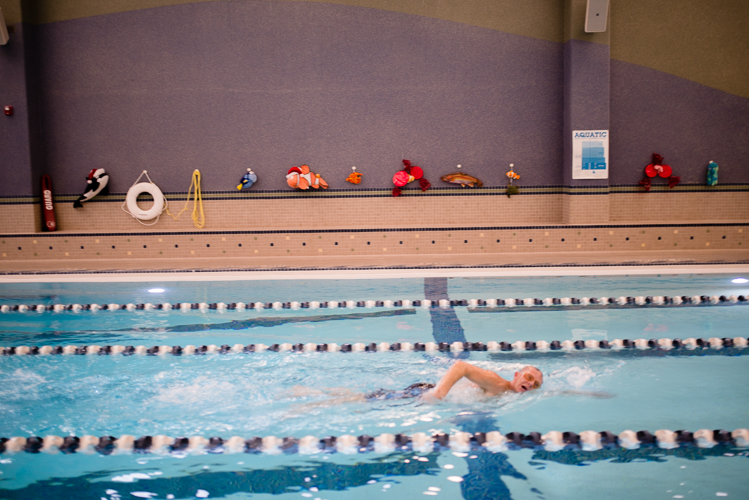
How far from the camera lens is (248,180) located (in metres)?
8.79

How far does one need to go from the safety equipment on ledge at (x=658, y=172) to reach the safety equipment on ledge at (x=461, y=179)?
2.35 m

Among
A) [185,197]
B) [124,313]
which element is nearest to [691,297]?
[124,313]

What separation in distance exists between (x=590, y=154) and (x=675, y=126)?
1.42 m

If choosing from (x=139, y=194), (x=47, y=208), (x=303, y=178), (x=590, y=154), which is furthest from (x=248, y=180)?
(x=590, y=154)

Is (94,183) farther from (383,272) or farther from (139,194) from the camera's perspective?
(383,272)

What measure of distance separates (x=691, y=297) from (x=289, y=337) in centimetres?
369

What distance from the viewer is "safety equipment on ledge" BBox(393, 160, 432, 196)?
8.77m

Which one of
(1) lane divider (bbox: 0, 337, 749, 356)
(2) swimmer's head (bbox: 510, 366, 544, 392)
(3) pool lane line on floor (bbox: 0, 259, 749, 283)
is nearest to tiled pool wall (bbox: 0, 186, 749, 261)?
(3) pool lane line on floor (bbox: 0, 259, 749, 283)

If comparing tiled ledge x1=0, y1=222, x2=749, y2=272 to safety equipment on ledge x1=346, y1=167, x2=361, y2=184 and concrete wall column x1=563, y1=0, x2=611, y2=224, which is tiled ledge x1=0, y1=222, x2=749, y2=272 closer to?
concrete wall column x1=563, y1=0, x2=611, y2=224

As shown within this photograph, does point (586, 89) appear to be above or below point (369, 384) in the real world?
above

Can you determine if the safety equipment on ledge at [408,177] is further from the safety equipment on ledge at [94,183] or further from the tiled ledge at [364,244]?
the safety equipment on ledge at [94,183]

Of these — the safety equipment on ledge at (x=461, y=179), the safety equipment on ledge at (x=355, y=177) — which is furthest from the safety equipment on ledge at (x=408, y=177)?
the safety equipment on ledge at (x=355, y=177)

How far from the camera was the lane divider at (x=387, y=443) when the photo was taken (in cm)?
278

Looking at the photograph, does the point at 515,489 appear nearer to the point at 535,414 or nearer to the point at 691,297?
the point at 535,414
